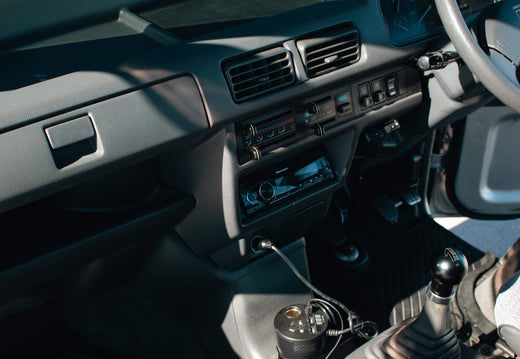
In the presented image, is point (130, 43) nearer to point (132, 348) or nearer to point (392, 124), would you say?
point (392, 124)

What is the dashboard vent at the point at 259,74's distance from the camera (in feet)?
4.23

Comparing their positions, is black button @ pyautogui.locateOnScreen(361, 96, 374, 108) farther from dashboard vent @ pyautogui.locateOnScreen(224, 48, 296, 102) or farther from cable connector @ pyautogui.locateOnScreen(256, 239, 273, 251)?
cable connector @ pyautogui.locateOnScreen(256, 239, 273, 251)

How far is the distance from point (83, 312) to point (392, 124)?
133 cm

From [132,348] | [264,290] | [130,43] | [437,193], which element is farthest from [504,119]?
[132,348]

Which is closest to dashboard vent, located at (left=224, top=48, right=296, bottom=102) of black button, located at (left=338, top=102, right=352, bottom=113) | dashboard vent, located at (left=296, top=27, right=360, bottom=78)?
dashboard vent, located at (left=296, top=27, right=360, bottom=78)

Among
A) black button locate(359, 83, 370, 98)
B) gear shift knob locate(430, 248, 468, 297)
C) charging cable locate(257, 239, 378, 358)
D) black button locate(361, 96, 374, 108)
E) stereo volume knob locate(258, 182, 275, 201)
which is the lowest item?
charging cable locate(257, 239, 378, 358)

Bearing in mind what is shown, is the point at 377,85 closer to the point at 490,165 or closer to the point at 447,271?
the point at 447,271

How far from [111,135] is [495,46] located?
3.40 ft

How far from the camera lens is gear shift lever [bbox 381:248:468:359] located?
4.30 ft

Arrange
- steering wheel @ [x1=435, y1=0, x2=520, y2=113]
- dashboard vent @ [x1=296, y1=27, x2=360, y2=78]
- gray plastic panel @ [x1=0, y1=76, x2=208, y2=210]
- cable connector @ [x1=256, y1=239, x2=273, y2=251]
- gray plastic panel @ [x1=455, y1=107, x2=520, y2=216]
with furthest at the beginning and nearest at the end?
gray plastic panel @ [x1=455, y1=107, x2=520, y2=216]
cable connector @ [x1=256, y1=239, x2=273, y2=251]
dashboard vent @ [x1=296, y1=27, x2=360, y2=78]
steering wheel @ [x1=435, y1=0, x2=520, y2=113]
gray plastic panel @ [x1=0, y1=76, x2=208, y2=210]

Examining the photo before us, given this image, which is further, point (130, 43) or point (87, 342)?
point (87, 342)

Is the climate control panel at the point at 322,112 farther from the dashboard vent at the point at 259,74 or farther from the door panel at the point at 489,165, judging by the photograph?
the door panel at the point at 489,165

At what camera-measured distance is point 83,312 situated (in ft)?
6.15

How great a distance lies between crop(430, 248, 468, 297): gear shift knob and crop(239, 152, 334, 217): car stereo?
0.50 metres
